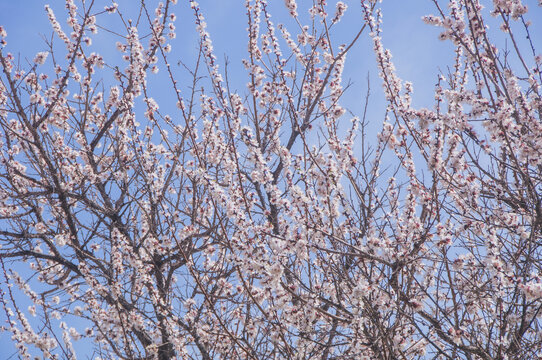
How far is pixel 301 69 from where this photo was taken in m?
7.39

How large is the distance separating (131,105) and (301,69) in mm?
2607

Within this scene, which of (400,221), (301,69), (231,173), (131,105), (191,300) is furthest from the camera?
(301,69)

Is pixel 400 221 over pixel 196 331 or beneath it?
over

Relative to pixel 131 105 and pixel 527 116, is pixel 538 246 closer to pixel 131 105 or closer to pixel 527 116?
pixel 527 116

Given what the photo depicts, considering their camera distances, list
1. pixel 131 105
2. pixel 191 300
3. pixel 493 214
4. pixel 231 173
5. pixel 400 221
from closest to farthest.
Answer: pixel 493 214
pixel 400 221
pixel 231 173
pixel 191 300
pixel 131 105

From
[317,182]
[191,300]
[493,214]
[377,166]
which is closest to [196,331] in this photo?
[191,300]

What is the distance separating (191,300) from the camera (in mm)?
6004

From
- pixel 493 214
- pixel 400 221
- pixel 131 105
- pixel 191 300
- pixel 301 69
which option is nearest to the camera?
pixel 493 214

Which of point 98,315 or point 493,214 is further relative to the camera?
point 98,315

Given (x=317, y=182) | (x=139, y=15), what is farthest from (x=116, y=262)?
(x=139, y=15)

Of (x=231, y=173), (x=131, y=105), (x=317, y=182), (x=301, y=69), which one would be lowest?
(x=317, y=182)

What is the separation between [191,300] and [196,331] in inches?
18.6

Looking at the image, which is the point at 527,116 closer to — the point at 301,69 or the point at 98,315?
the point at 301,69

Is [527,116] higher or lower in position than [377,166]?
lower
